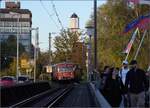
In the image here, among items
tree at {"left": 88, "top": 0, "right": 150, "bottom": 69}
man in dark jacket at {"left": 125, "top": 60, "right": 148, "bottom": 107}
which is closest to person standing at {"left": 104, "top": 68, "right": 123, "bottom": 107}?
man in dark jacket at {"left": 125, "top": 60, "right": 148, "bottom": 107}

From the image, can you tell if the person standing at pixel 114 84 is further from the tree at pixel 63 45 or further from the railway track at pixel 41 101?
the tree at pixel 63 45

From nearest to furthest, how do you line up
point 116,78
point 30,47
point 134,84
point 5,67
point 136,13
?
point 134,84 → point 116,78 → point 136,13 → point 5,67 → point 30,47

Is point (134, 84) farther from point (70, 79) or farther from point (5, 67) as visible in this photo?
point (5, 67)

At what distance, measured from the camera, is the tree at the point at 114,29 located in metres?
76.8

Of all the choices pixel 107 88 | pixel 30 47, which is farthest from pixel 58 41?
pixel 107 88

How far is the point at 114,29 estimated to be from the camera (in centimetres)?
7869

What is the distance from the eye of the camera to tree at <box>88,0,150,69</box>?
7675 centimetres

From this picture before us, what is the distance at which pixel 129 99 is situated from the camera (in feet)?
60.1

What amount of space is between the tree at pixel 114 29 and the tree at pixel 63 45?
188 ft

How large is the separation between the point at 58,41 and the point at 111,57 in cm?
6099

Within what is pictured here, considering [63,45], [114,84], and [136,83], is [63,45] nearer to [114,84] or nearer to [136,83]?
[114,84]

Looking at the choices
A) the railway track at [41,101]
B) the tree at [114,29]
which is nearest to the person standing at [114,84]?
the railway track at [41,101]

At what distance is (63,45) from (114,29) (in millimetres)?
63170

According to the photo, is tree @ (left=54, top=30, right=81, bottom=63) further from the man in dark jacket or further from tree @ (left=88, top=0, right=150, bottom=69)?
the man in dark jacket
